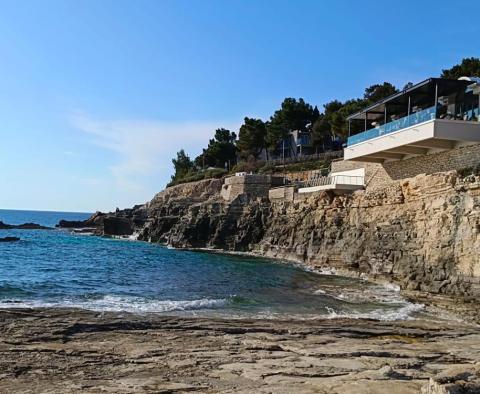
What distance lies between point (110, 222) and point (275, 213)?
3682 centimetres

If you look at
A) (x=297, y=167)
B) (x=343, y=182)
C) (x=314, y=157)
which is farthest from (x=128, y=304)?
(x=314, y=157)

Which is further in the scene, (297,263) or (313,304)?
(297,263)

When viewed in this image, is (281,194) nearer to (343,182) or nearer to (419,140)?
(343,182)

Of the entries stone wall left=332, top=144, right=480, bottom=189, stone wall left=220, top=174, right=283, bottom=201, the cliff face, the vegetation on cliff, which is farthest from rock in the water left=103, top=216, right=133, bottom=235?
stone wall left=332, top=144, right=480, bottom=189

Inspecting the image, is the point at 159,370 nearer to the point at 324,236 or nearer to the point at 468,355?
the point at 468,355

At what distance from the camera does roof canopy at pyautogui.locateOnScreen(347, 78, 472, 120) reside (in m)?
24.3

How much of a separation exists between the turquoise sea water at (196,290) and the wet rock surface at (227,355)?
2680 mm

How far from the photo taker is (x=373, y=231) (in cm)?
2917

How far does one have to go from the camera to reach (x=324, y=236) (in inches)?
1369

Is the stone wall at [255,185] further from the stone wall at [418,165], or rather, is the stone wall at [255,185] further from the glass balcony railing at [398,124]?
the glass balcony railing at [398,124]

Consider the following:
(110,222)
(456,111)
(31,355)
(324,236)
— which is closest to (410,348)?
(31,355)

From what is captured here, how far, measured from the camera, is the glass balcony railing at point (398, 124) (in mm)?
23594

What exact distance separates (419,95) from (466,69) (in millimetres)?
16454

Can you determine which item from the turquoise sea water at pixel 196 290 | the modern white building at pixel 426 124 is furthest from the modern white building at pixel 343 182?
the turquoise sea water at pixel 196 290
